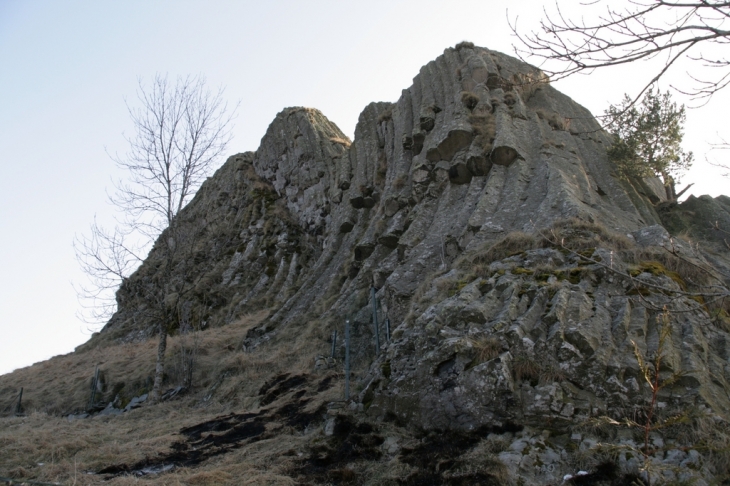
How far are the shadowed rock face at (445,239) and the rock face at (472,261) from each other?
0.16ft

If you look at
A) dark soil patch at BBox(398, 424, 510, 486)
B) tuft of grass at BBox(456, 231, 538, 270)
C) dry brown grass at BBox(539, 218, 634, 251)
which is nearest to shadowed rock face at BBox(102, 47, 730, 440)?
dark soil patch at BBox(398, 424, 510, 486)

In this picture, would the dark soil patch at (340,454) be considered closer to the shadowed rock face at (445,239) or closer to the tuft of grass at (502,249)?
the shadowed rock face at (445,239)

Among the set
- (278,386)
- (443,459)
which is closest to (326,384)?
(278,386)

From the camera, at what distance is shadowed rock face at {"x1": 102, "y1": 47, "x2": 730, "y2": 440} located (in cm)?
754

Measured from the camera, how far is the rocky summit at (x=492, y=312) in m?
6.42

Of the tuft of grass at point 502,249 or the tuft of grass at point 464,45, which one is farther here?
the tuft of grass at point 464,45

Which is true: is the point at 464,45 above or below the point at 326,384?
above

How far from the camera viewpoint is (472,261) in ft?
40.1

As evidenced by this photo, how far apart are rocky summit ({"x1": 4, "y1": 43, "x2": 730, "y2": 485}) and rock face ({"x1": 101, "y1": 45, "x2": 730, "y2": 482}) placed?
0.17ft

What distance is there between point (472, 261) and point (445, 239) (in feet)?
10.4

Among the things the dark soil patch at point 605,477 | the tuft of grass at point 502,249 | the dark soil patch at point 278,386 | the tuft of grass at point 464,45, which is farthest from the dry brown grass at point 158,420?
the tuft of grass at point 464,45

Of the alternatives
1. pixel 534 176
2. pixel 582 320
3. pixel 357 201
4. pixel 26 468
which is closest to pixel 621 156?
pixel 534 176

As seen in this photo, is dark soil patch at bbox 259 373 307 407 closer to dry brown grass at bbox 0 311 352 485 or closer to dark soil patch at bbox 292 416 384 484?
dry brown grass at bbox 0 311 352 485

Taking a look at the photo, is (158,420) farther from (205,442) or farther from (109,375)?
(109,375)
